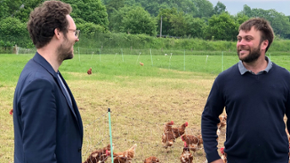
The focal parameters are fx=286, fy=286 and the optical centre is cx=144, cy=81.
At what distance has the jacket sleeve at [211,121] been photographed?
2.49 m

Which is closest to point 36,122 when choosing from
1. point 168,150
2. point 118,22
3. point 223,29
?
point 168,150

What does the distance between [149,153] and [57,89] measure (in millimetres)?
4099

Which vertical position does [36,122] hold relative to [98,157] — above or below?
above

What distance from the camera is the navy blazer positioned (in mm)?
1558

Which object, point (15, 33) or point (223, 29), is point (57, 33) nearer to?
point (15, 33)

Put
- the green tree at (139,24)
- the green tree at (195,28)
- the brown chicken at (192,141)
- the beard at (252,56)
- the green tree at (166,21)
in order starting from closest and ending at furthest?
the beard at (252,56) → the brown chicken at (192,141) → the green tree at (139,24) → the green tree at (195,28) → the green tree at (166,21)

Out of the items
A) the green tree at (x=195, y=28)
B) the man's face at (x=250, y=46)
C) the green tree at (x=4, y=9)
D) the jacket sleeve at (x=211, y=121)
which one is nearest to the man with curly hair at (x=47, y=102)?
the jacket sleeve at (x=211, y=121)

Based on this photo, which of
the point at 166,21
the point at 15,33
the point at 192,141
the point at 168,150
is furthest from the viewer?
the point at 166,21

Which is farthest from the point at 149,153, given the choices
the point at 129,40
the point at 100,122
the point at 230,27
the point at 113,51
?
the point at 230,27

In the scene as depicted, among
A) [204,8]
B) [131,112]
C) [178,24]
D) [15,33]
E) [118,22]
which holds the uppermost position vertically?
[204,8]

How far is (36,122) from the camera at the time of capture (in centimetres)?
156

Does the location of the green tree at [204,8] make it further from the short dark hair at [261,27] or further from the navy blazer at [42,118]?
the navy blazer at [42,118]

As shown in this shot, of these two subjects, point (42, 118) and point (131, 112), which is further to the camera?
point (131, 112)

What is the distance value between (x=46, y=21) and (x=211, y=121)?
1.63 m
